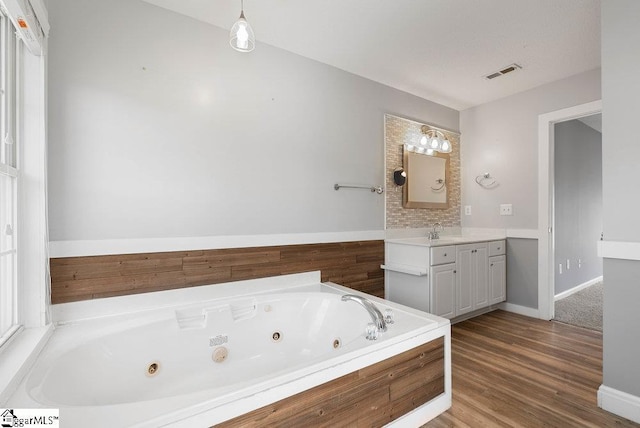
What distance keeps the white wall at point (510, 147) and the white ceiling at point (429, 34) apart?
212 millimetres

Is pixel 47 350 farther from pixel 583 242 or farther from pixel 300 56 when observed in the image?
pixel 583 242

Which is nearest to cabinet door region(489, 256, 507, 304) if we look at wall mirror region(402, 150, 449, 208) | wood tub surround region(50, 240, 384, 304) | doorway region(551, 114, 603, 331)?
doorway region(551, 114, 603, 331)

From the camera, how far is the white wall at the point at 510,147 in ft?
9.85

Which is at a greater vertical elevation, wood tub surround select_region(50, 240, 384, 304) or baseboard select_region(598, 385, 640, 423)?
wood tub surround select_region(50, 240, 384, 304)

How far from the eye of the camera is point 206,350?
5.85ft

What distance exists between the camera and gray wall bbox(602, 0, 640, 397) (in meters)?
1.61

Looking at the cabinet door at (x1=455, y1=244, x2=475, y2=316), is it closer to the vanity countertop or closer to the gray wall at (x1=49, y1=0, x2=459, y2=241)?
the vanity countertop

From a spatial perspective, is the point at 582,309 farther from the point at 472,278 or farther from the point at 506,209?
the point at 472,278

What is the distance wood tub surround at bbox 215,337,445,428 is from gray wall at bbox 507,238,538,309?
7.43 ft

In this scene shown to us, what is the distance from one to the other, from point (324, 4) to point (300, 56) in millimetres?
624

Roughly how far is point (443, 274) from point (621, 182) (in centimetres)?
141

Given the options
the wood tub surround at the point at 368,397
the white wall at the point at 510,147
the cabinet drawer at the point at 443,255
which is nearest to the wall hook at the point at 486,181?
the white wall at the point at 510,147

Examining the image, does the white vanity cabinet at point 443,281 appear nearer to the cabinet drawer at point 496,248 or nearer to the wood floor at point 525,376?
the wood floor at point 525,376

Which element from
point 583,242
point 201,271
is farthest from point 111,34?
point 583,242
